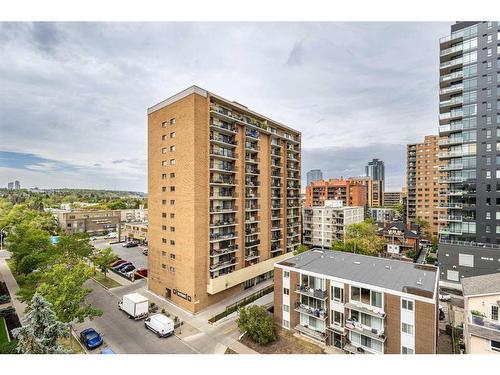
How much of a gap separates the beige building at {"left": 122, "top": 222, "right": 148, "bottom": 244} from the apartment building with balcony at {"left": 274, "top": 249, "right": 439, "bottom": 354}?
2908 cm

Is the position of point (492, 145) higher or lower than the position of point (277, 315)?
higher

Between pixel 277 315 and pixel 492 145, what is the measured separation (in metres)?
23.5

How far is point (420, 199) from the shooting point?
4659 centimetres

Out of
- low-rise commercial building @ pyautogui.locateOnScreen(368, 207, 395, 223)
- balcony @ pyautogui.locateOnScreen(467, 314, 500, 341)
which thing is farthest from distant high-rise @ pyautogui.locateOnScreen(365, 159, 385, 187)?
balcony @ pyautogui.locateOnScreen(467, 314, 500, 341)

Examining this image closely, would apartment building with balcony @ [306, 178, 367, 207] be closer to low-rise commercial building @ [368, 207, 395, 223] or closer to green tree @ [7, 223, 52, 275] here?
low-rise commercial building @ [368, 207, 395, 223]

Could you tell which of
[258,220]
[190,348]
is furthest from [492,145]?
[190,348]

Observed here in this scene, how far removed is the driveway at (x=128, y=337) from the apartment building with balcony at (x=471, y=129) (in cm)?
2574

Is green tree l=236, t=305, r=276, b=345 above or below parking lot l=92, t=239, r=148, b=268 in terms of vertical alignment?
above

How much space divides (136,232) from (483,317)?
39.7 m

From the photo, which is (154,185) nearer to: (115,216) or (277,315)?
(277,315)

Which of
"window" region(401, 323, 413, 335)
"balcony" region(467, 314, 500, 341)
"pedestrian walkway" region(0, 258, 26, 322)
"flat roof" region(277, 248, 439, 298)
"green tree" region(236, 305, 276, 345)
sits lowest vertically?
"pedestrian walkway" region(0, 258, 26, 322)

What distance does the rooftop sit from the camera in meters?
11.7

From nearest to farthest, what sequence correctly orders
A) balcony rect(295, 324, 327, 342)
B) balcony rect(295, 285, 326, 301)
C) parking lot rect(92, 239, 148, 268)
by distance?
balcony rect(295, 285, 326, 301) → balcony rect(295, 324, 327, 342) → parking lot rect(92, 239, 148, 268)

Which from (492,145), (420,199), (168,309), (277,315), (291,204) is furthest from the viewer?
(420,199)
